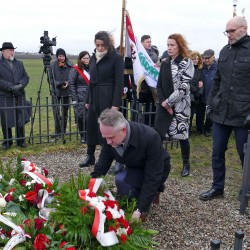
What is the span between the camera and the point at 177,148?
654cm

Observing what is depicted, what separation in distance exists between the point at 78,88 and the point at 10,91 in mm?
1234

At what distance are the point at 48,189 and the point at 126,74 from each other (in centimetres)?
429

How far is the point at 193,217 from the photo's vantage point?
3830mm

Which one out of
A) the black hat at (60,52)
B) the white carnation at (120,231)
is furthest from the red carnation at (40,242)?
the black hat at (60,52)

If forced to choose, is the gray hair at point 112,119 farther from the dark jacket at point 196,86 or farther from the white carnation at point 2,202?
the dark jacket at point 196,86

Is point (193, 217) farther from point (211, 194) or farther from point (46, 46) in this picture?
point (46, 46)

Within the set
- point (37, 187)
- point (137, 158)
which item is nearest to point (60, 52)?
point (137, 158)

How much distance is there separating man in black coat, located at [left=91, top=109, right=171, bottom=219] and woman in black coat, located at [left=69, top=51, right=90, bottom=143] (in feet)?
11.0

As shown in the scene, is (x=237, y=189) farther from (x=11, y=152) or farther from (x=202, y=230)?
(x=11, y=152)

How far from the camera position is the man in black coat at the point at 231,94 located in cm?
379

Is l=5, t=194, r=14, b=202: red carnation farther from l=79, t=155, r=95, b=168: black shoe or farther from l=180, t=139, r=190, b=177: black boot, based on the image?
l=180, t=139, r=190, b=177: black boot

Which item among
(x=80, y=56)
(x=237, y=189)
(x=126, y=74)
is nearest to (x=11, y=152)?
(x=80, y=56)

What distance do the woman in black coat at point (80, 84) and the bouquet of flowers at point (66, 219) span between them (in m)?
3.67

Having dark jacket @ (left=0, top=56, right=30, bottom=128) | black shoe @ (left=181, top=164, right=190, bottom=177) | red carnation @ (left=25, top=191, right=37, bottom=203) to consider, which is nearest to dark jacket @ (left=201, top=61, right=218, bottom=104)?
black shoe @ (left=181, top=164, right=190, bottom=177)
